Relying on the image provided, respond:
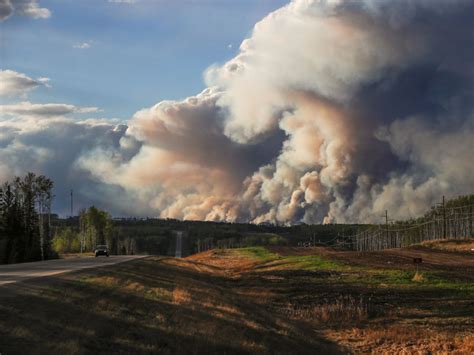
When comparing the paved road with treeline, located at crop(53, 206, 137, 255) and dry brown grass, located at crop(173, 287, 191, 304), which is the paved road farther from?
treeline, located at crop(53, 206, 137, 255)

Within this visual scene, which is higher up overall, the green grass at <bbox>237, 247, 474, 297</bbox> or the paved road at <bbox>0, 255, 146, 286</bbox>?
the paved road at <bbox>0, 255, 146, 286</bbox>

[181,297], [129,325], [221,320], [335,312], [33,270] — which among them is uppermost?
[33,270]

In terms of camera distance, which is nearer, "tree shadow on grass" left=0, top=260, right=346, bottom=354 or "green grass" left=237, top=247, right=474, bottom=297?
"tree shadow on grass" left=0, top=260, right=346, bottom=354

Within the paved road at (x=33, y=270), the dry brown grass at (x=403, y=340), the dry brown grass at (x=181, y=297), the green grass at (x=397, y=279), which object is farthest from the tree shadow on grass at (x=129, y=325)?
the green grass at (x=397, y=279)

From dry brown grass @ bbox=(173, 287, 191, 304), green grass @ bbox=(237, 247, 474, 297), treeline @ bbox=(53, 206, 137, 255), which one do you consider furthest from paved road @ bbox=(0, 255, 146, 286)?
treeline @ bbox=(53, 206, 137, 255)

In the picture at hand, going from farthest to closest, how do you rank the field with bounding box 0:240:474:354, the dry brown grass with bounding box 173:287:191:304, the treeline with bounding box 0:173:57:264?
the treeline with bounding box 0:173:57:264
the dry brown grass with bounding box 173:287:191:304
the field with bounding box 0:240:474:354

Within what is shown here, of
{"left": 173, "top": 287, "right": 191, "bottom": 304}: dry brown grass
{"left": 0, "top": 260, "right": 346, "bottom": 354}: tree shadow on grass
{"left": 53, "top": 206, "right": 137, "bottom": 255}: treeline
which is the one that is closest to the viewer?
{"left": 0, "top": 260, "right": 346, "bottom": 354}: tree shadow on grass

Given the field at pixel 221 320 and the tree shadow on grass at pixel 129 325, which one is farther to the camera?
the field at pixel 221 320

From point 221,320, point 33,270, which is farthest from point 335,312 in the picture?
point 33,270

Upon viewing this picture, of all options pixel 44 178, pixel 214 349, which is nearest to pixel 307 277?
pixel 214 349

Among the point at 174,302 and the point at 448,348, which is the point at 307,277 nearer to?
the point at 174,302

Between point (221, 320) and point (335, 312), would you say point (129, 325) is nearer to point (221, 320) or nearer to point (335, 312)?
point (221, 320)

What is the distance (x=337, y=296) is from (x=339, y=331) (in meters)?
11.7

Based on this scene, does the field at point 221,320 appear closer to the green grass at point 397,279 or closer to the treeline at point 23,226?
the green grass at point 397,279
